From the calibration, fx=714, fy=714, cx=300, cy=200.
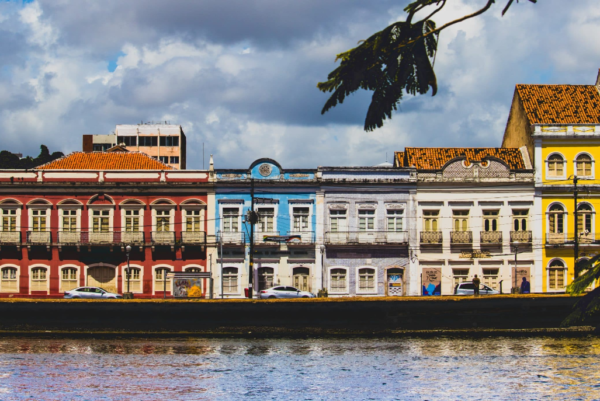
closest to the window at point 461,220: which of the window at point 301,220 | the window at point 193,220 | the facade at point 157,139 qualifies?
the window at point 301,220

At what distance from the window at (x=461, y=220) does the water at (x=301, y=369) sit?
14.4 metres

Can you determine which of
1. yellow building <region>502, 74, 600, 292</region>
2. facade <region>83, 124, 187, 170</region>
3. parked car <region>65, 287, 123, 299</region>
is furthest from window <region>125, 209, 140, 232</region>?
facade <region>83, 124, 187, 170</region>

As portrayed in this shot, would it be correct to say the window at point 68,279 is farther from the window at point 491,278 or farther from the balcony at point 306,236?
the window at point 491,278

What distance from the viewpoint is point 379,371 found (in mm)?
19469

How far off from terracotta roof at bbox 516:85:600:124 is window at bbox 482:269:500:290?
8.75 metres

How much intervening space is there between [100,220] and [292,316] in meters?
16.6

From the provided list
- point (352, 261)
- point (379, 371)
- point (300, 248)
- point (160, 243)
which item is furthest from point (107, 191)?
point (379, 371)

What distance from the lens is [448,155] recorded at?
42.6m

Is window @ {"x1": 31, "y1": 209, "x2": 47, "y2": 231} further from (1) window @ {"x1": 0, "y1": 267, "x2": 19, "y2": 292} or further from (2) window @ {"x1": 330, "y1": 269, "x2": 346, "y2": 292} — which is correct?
(2) window @ {"x1": 330, "y1": 269, "x2": 346, "y2": 292}

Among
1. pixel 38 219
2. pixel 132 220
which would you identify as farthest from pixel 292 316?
pixel 38 219

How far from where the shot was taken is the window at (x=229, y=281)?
39875mm

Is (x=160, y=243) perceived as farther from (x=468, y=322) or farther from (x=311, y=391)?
(x=311, y=391)

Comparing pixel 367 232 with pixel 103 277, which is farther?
pixel 103 277

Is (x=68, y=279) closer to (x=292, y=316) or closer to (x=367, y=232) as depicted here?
(x=367, y=232)
